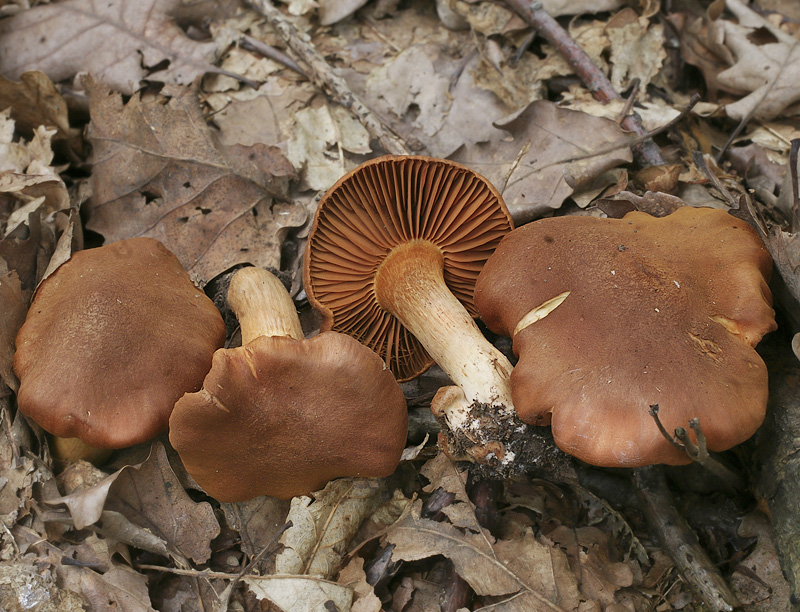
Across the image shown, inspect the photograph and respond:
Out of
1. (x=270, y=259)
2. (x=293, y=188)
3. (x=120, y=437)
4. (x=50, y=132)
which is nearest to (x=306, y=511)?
(x=120, y=437)

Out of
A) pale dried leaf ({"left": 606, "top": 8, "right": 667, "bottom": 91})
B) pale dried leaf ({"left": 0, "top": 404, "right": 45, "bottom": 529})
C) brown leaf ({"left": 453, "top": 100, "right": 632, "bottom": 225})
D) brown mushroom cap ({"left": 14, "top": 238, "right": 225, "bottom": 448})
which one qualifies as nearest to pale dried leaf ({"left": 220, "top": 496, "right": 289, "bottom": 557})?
brown mushroom cap ({"left": 14, "top": 238, "right": 225, "bottom": 448})

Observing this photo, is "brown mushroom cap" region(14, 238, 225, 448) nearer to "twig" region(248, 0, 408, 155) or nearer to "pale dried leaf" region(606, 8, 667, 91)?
"twig" region(248, 0, 408, 155)

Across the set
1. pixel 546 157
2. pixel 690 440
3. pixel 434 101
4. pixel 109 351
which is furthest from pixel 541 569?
pixel 434 101

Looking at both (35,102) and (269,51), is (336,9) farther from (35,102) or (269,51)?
(35,102)

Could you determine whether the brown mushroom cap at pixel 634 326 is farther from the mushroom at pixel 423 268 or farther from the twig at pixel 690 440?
the mushroom at pixel 423 268

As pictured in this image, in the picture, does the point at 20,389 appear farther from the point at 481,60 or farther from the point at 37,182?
the point at 481,60
